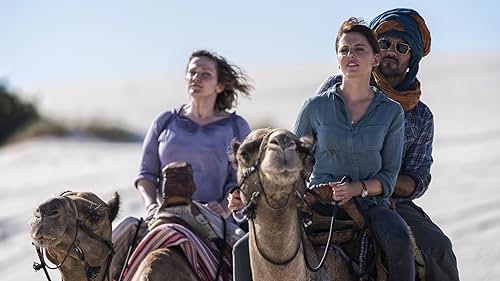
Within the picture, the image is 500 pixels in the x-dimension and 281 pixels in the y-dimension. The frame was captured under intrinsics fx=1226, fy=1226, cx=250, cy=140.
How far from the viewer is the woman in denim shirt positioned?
655 cm

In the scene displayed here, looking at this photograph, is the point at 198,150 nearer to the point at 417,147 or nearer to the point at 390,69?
the point at 390,69

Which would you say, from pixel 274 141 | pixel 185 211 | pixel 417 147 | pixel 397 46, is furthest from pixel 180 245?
pixel 274 141

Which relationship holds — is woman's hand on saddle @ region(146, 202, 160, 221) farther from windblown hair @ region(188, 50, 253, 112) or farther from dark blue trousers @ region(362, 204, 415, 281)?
dark blue trousers @ region(362, 204, 415, 281)

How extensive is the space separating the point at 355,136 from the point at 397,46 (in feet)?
4.70

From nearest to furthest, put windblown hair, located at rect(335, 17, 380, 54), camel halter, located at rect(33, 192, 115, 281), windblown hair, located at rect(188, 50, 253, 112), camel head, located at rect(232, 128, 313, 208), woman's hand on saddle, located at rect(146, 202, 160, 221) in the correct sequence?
1. camel head, located at rect(232, 128, 313, 208)
2. windblown hair, located at rect(335, 17, 380, 54)
3. camel halter, located at rect(33, 192, 115, 281)
4. woman's hand on saddle, located at rect(146, 202, 160, 221)
5. windblown hair, located at rect(188, 50, 253, 112)

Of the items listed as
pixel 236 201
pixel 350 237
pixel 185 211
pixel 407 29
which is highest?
pixel 407 29

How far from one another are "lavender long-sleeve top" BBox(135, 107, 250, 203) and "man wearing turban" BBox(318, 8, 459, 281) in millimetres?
1637

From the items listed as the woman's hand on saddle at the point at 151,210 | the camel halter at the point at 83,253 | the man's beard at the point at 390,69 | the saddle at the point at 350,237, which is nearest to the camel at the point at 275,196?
the saddle at the point at 350,237

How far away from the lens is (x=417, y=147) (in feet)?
24.8

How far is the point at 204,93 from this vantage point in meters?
9.17

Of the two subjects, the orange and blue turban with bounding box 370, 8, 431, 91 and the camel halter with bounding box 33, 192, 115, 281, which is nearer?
the camel halter with bounding box 33, 192, 115, 281

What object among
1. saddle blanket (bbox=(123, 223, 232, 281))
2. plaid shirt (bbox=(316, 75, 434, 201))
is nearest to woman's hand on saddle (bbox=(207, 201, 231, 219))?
saddle blanket (bbox=(123, 223, 232, 281))

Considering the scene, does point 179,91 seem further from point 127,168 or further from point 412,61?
point 412,61

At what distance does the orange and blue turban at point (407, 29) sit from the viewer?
778 cm
